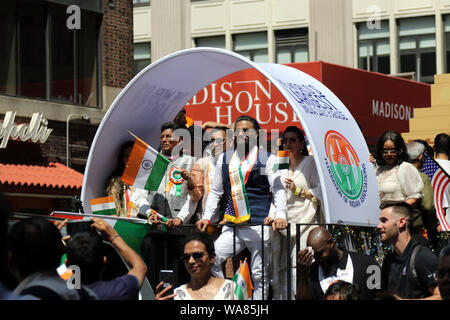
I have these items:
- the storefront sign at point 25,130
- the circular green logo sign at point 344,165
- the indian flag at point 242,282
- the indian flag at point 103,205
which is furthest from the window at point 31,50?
the indian flag at point 242,282

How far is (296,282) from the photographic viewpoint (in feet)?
26.9

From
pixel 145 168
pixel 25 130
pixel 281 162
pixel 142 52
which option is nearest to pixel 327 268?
pixel 281 162

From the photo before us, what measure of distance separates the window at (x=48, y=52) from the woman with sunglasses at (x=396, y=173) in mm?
13099

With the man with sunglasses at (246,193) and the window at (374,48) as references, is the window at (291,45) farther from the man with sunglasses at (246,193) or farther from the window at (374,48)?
the man with sunglasses at (246,193)

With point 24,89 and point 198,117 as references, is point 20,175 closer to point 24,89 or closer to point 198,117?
point 24,89

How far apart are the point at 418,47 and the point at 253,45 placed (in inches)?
262

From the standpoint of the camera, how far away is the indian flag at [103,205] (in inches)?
413

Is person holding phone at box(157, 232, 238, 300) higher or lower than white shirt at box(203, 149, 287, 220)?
lower

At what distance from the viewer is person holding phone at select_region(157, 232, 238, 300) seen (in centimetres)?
715

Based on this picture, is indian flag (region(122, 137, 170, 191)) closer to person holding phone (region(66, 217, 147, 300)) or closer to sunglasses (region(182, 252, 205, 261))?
sunglasses (region(182, 252, 205, 261))

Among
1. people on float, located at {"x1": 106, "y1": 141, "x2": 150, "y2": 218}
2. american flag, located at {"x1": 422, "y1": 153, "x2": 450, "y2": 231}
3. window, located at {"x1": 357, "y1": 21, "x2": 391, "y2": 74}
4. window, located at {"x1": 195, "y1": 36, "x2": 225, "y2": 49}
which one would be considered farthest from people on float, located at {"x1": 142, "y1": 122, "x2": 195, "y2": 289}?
window, located at {"x1": 195, "y1": 36, "x2": 225, "y2": 49}

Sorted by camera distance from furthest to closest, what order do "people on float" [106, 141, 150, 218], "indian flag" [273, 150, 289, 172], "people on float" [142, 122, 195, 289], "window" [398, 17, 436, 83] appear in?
1. "window" [398, 17, 436, 83]
2. "people on float" [106, 141, 150, 218]
3. "indian flag" [273, 150, 289, 172]
4. "people on float" [142, 122, 195, 289]

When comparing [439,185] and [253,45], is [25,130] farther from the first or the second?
[253,45]

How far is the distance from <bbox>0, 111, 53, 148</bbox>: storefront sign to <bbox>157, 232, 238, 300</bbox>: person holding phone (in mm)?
13462
